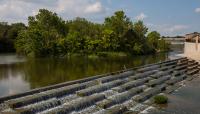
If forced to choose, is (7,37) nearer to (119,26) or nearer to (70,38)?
(70,38)

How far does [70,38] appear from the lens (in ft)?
207

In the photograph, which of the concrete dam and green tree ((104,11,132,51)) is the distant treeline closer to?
green tree ((104,11,132,51))

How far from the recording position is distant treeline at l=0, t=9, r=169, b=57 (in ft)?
197

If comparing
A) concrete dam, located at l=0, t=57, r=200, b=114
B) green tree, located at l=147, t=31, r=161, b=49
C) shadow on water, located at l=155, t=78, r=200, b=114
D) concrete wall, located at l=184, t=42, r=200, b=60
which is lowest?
Result: shadow on water, located at l=155, t=78, r=200, b=114

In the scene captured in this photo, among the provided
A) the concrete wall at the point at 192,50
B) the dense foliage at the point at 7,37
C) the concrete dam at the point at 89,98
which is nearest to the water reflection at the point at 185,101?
the concrete dam at the point at 89,98

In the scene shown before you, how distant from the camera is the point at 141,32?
77.8 meters

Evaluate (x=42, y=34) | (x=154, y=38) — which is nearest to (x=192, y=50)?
(x=42, y=34)

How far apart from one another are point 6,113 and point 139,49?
5919 centimetres

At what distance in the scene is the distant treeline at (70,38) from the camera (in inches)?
2362

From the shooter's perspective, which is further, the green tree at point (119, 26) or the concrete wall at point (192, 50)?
the green tree at point (119, 26)

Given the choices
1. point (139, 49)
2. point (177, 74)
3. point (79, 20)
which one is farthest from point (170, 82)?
point (79, 20)

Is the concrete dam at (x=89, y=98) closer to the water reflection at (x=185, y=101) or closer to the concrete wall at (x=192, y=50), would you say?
the water reflection at (x=185, y=101)

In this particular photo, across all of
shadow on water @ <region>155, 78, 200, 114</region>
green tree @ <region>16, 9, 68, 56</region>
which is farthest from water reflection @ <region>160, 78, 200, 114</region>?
green tree @ <region>16, 9, 68, 56</region>

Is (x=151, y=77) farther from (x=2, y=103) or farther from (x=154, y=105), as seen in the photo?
(x=2, y=103)
